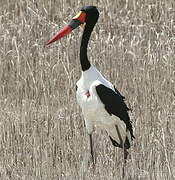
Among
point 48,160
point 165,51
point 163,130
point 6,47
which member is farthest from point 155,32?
point 48,160

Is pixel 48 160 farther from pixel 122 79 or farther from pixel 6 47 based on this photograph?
pixel 6 47

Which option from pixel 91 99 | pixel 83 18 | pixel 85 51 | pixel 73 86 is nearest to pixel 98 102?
pixel 91 99

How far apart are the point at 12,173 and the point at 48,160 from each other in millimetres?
292

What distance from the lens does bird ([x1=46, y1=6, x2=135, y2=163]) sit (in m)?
4.95

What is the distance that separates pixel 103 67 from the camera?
20.3ft

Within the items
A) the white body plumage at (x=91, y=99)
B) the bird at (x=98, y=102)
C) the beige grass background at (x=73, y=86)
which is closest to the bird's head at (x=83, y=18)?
the bird at (x=98, y=102)

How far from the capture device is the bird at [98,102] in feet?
16.2

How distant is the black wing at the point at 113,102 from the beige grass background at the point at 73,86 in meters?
0.27

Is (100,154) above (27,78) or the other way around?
the other way around

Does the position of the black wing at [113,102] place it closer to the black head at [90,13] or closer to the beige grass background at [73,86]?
the beige grass background at [73,86]

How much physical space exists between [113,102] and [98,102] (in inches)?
4.4

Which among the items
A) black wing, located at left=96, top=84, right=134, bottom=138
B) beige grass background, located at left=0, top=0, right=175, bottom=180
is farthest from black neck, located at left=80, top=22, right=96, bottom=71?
beige grass background, located at left=0, top=0, right=175, bottom=180

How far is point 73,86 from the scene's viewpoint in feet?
19.7

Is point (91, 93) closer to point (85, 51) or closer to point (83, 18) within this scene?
point (85, 51)
